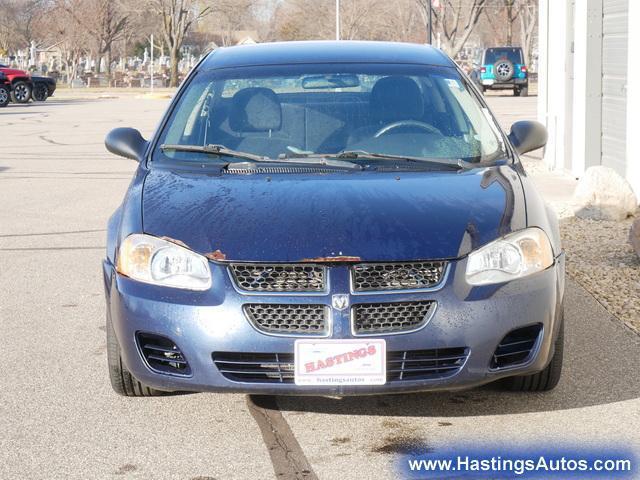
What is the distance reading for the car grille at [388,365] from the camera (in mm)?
4477

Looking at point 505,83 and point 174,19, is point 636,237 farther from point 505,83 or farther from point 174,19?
point 174,19

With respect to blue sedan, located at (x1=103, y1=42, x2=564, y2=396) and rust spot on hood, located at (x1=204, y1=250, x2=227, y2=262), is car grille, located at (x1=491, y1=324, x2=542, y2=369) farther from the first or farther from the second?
rust spot on hood, located at (x1=204, y1=250, x2=227, y2=262)

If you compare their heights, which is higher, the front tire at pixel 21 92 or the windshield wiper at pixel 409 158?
the windshield wiper at pixel 409 158

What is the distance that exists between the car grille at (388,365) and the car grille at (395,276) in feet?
0.83

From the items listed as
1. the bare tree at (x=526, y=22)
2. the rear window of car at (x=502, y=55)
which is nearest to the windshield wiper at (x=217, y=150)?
the rear window of car at (x=502, y=55)

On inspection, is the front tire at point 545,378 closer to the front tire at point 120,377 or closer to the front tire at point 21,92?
the front tire at point 120,377

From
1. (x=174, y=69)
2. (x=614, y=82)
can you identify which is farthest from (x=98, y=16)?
(x=614, y=82)

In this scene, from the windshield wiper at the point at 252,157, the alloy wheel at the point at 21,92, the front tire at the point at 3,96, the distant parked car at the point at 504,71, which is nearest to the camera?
the windshield wiper at the point at 252,157

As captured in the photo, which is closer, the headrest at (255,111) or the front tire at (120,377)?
the front tire at (120,377)

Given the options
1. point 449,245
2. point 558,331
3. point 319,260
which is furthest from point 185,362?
point 558,331

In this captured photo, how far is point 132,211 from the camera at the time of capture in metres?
4.99

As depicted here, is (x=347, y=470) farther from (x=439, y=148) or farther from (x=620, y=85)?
(x=620, y=85)

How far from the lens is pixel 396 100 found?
600 cm

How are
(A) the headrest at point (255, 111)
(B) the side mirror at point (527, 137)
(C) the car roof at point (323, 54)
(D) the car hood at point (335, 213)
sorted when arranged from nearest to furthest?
(D) the car hood at point (335, 213), (A) the headrest at point (255, 111), (B) the side mirror at point (527, 137), (C) the car roof at point (323, 54)
